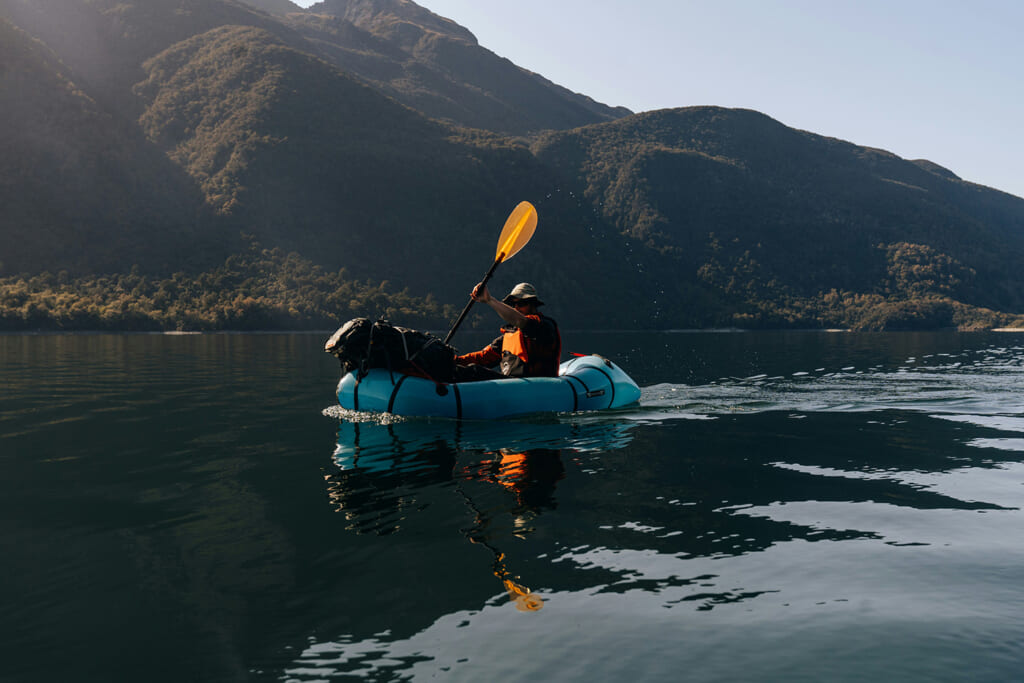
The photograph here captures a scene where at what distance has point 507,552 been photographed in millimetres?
5488

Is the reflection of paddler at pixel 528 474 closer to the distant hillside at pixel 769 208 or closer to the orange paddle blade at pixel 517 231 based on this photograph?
the orange paddle blade at pixel 517 231

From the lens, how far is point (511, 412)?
1217 cm

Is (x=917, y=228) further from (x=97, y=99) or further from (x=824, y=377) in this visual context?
(x=97, y=99)

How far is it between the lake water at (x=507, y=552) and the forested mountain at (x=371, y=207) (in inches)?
2640

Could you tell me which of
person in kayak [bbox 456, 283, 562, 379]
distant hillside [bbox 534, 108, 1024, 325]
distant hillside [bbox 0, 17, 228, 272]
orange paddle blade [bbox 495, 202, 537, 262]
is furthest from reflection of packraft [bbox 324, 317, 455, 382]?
distant hillside [bbox 534, 108, 1024, 325]

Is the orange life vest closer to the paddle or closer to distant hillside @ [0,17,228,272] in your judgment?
the paddle

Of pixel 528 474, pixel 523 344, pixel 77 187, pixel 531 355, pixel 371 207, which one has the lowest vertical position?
pixel 528 474

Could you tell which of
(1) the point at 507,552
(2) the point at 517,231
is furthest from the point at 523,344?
(1) the point at 507,552

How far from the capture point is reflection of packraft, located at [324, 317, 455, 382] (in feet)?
39.1

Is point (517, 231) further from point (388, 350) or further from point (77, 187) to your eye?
point (77, 187)

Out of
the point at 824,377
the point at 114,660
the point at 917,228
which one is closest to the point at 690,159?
the point at 917,228

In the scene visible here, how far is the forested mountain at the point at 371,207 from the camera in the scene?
87.0m

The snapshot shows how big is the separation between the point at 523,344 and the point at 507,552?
7494 mm

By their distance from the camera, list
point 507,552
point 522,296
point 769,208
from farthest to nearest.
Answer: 1. point 769,208
2. point 522,296
3. point 507,552
